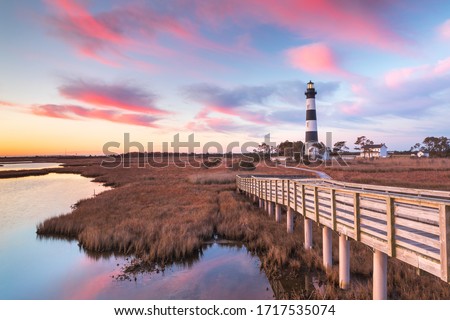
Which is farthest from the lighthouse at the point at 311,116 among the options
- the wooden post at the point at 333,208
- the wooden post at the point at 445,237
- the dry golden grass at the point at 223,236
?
the wooden post at the point at 445,237

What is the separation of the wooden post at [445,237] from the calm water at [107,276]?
477 centimetres

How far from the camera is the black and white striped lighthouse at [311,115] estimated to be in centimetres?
5994

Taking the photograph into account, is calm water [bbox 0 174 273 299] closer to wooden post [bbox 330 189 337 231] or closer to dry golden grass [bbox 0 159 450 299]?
dry golden grass [bbox 0 159 450 299]

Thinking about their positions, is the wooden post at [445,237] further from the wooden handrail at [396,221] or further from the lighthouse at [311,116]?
the lighthouse at [311,116]

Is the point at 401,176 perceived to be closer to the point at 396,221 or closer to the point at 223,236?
the point at 223,236

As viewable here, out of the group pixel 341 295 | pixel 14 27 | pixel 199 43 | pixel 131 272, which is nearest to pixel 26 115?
pixel 14 27

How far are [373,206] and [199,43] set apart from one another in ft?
66.8

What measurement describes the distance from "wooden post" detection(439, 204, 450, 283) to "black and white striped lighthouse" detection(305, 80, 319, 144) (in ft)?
188

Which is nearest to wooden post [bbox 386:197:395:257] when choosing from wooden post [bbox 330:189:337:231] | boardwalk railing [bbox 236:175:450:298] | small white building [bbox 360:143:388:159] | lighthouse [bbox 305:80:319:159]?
boardwalk railing [bbox 236:175:450:298]

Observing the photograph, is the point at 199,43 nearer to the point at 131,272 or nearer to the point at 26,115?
the point at 26,115

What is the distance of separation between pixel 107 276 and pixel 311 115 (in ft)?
184

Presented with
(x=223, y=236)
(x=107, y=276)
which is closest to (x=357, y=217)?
(x=107, y=276)

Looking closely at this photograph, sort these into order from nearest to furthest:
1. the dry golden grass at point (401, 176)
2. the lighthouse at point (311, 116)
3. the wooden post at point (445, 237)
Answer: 1. the wooden post at point (445, 237)
2. the dry golden grass at point (401, 176)
3. the lighthouse at point (311, 116)

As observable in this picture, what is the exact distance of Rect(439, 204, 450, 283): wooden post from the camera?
451cm
